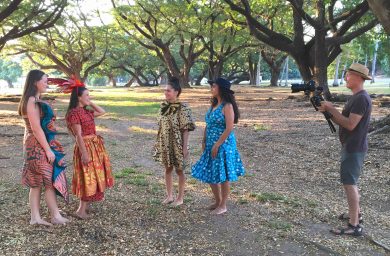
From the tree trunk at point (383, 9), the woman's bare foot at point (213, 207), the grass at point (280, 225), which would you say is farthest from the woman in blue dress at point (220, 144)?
the tree trunk at point (383, 9)

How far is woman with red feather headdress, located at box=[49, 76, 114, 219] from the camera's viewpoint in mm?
4371

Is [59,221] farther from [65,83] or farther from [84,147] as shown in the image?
[65,83]

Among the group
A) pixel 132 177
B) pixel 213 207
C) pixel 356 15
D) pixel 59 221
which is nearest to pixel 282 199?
pixel 213 207

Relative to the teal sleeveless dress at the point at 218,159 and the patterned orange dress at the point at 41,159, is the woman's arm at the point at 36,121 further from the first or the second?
the teal sleeveless dress at the point at 218,159

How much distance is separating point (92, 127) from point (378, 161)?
522 cm

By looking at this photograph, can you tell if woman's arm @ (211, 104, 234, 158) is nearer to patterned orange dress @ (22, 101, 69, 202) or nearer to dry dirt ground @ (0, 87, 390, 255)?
dry dirt ground @ (0, 87, 390, 255)

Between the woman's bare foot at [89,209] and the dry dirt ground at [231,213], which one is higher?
the woman's bare foot at [89,209]

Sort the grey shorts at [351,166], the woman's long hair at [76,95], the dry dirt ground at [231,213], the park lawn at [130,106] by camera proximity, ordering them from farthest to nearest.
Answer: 1. the park lawn at [130,106]
2. the woman's long hair at [76,95]
3. the grey shorts at [351,166]
4. the dry dirt ground at [231,213]

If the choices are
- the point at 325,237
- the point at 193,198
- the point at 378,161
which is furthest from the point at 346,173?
the point at 378,161

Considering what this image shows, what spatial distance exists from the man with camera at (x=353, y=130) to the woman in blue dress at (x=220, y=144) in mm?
1045

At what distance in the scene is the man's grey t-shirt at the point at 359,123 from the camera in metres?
4.07

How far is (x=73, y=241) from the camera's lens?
13.0 feet

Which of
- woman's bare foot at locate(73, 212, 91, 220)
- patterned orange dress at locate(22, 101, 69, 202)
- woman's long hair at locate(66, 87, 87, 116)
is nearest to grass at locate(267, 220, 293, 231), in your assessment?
woman's bare foot at locate(73, 212, 91, 220)

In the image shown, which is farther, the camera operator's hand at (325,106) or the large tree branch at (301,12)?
the large tree branch at (301,12)
